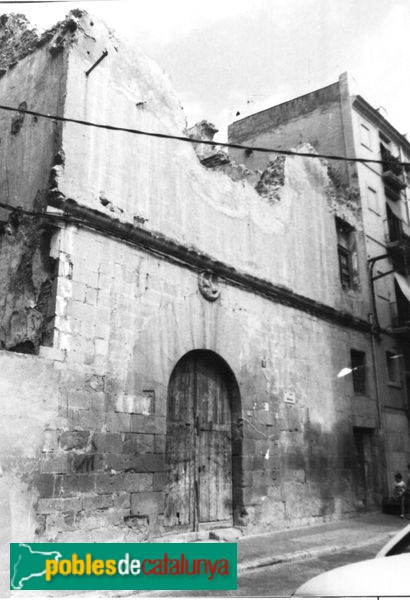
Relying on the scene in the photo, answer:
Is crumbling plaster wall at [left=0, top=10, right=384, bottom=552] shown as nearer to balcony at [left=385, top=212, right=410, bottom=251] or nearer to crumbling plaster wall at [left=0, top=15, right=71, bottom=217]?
crumbling plaster wall at [left=0, top=15, right=71, bottom=217]

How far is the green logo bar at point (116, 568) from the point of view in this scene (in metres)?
5.32

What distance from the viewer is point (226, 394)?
9734mm

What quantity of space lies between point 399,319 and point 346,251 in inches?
102

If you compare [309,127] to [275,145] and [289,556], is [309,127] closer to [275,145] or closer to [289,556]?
[275,145]

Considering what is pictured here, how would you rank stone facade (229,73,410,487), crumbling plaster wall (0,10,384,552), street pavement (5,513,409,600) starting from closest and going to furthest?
street pavement (5,513,409,600) → crumbling plaster wall (0,10,384,552) → stone facade (229,73,410,487)

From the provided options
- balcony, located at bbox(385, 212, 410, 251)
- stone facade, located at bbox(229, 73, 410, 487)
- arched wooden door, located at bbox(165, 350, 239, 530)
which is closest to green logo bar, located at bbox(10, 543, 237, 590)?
arched wooden door, located at bbox(165, 350, 239, 530)

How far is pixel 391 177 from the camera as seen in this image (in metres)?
17.5

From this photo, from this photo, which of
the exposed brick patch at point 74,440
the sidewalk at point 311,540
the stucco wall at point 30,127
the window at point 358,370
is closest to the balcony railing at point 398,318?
the window at point 358,370

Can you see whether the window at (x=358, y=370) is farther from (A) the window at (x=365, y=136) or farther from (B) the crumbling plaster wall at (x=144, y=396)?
(A) the window at (x=365, y=136)

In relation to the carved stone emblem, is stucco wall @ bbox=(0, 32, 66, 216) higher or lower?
higher

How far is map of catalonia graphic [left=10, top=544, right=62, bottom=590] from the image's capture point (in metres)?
5.45

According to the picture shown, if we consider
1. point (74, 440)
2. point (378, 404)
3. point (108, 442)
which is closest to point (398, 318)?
point (378, 404)

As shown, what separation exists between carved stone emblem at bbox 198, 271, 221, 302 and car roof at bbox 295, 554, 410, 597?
21.7 feet

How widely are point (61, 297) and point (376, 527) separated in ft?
24.3
